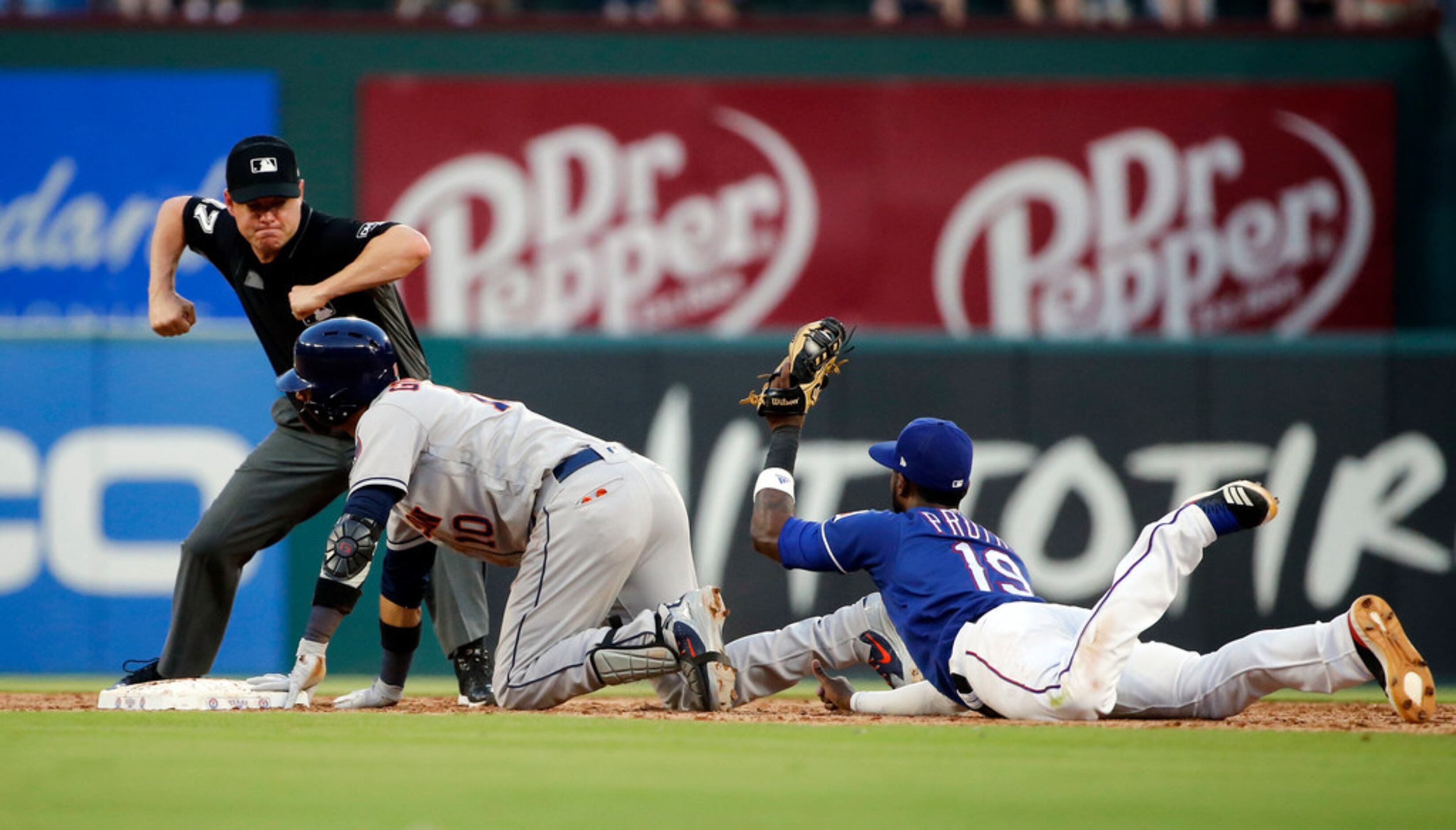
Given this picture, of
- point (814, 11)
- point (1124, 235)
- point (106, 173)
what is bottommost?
point (1124, 235)

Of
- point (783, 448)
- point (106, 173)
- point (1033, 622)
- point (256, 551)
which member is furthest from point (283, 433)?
point (106, 173)

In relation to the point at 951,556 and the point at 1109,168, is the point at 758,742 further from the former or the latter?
the point at 1109,168

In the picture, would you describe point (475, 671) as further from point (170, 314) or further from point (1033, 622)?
point (1033, 622)

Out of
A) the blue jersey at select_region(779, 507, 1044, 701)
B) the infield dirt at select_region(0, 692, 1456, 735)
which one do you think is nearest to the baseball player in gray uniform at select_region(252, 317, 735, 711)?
the infield dirt at select_region(0, 692, 1456, 735)

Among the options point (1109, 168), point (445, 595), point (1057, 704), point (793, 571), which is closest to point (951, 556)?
point (1057, 704)

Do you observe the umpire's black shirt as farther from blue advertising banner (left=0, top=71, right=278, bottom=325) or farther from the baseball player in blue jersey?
blue advertising banner (left=0, top=71, right=278, bottom=325)

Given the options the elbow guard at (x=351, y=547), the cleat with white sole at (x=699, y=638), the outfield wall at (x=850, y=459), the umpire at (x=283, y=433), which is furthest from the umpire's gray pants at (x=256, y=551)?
the outfield wall at (x=850, y=459)
